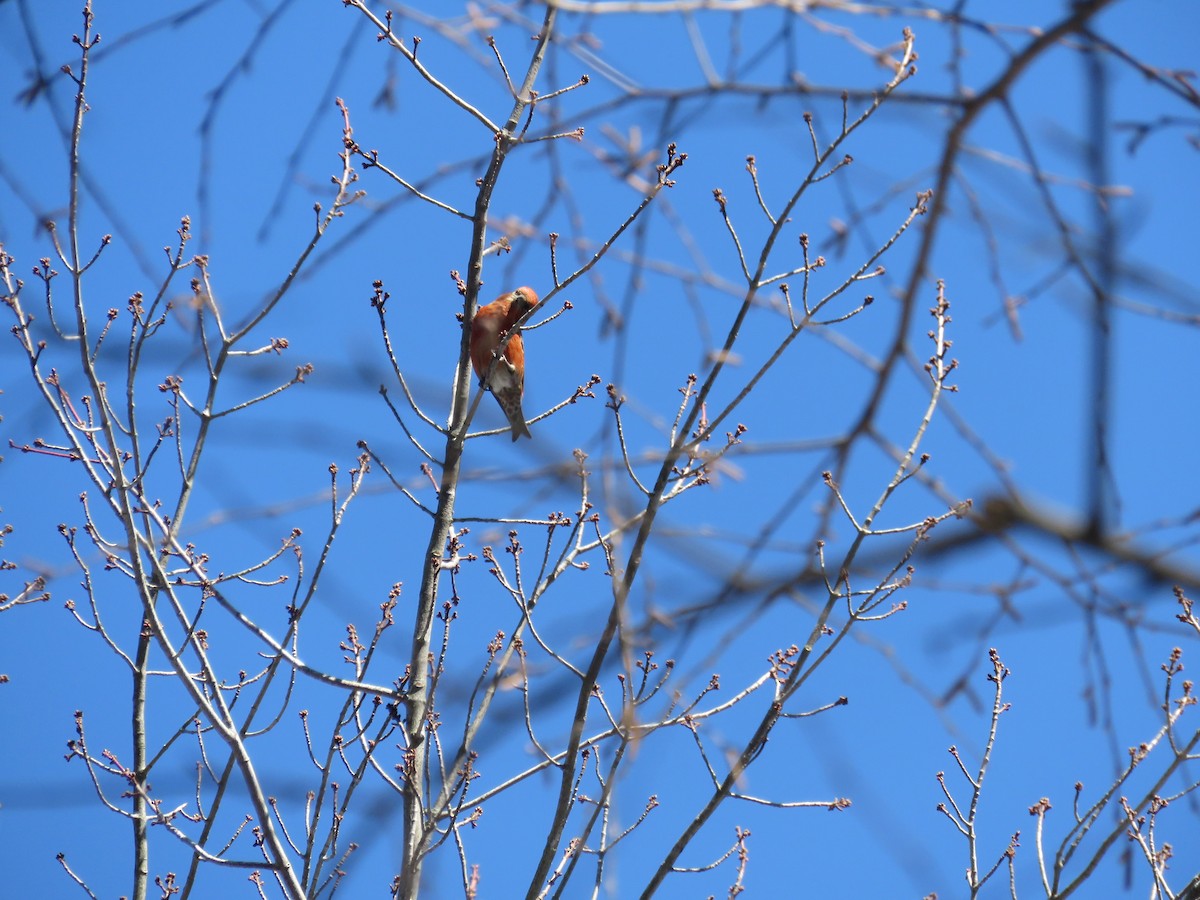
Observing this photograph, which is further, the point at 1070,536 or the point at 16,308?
the point at 16,308

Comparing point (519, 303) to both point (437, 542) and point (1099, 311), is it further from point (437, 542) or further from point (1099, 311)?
point (1099, 311)

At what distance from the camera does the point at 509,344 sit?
528 centimetres

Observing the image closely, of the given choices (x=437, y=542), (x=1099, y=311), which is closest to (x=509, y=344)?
(x=437, y=542)

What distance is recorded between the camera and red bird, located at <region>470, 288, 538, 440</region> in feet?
17.6

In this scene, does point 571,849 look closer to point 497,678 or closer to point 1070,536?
point 497,678

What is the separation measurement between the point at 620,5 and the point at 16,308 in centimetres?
204

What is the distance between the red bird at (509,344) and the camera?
5.37 m

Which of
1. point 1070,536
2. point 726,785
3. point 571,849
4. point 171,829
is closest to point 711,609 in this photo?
point 726,785

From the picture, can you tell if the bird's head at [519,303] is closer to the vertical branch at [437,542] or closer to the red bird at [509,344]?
the red bird at [509,344]

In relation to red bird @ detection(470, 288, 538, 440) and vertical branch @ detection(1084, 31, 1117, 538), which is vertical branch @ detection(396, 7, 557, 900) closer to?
vertical branch @ detection(1084, 31, 1117, 538)

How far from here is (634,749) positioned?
2.26 meters

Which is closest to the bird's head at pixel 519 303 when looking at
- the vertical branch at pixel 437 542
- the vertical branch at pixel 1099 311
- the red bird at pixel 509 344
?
the red bird at pixel 509 344

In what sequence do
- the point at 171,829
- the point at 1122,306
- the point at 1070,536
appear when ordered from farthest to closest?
1. the point at 171,829
2. the point at 1122,306
3. the point at 1070,536

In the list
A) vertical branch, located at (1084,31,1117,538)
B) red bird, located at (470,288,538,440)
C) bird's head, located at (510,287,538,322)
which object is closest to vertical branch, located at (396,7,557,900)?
vertical branch, located at (1084,31,1117,538)
